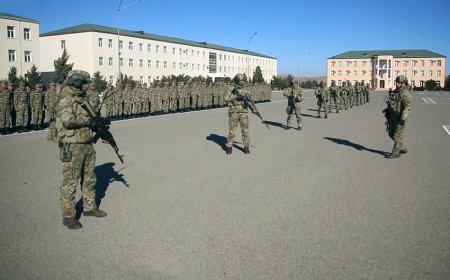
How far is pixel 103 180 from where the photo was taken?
23.0 ft

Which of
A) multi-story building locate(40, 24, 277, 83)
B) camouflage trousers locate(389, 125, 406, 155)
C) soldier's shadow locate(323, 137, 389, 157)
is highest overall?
multi-story building locate(40, 24, 277, 83)

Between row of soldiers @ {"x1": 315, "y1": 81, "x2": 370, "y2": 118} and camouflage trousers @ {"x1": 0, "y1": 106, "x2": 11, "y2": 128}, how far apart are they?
44.2 ft

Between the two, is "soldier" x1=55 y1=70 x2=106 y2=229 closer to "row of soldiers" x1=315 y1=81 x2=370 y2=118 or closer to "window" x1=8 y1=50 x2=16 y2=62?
"row of soldiers" x1=315 y1=81 x2=370 y2=118

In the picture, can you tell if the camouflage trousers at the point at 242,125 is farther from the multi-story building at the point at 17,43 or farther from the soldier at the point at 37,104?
the multi-story building at the point at 17,43

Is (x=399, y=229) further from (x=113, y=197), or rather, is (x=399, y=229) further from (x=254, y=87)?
(x=254, y=87)

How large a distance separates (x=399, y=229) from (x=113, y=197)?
3994 millimetres

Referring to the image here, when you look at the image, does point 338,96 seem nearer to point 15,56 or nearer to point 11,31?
point 15,56

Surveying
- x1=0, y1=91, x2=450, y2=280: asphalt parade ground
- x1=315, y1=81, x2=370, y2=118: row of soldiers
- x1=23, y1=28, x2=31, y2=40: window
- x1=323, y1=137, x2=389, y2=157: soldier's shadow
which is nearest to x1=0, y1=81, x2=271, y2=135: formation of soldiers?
x1=0, y1=91, x2=450, y2=280: asphalt parade ground

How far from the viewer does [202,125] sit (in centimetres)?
1616

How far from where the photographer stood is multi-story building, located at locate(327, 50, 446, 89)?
116m

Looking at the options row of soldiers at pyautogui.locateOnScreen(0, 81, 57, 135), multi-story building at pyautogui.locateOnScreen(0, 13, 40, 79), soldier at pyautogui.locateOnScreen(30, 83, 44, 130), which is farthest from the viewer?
multi-story building at pyautogui.locateOnScreen(0, 13, 40, 79)

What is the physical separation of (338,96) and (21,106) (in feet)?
58.7

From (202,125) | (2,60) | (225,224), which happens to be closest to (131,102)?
(202,125)

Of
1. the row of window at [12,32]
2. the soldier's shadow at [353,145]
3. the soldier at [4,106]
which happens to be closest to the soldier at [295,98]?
the soldier's shadow at [353,145]
